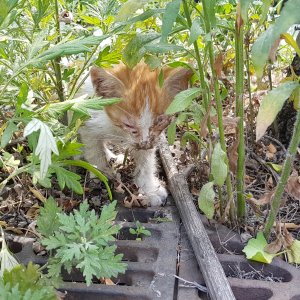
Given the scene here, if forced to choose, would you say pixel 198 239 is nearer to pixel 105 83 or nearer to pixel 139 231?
pixel 139 231

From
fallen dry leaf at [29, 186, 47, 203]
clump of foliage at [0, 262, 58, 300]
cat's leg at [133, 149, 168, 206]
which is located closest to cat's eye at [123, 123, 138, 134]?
cat's leg at [133, 149, 168, 206]

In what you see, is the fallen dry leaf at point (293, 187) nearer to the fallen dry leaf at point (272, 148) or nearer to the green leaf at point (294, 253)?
the green leaf at point (294, 253)

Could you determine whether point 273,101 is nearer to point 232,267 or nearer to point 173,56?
point 232,267

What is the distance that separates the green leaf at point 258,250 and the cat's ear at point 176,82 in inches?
35.7

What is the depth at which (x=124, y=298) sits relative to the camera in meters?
1.54

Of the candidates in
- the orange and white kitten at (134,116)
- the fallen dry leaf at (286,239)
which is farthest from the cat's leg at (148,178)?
the fallen dry leaf at (286,239)

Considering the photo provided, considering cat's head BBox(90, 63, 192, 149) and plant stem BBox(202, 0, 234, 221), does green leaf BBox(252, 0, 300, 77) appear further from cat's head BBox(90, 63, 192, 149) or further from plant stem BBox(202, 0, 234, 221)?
cat's head BBox(90, 63, 192, 149)

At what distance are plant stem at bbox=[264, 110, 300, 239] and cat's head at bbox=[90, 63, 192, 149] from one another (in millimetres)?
823

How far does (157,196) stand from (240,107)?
0.69m

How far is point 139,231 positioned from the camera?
6.10ft

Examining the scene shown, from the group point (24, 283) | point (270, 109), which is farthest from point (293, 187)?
point (24, 283)

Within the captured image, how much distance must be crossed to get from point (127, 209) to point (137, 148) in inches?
16.3

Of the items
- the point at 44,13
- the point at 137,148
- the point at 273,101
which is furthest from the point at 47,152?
the point at 137,148

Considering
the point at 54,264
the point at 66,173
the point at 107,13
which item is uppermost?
the point at 107,13
